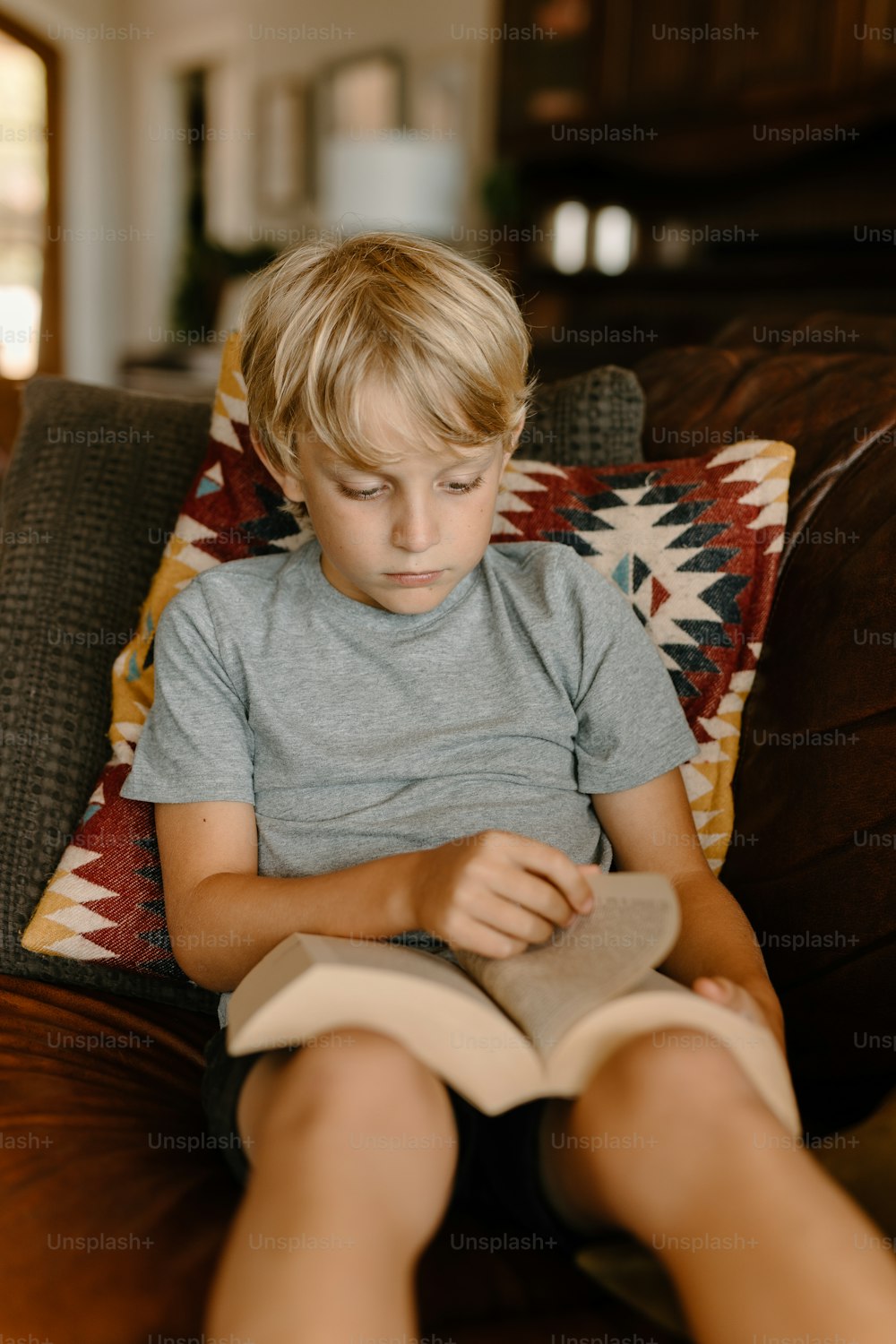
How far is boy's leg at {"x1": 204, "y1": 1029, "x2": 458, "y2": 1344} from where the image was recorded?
1.99ft

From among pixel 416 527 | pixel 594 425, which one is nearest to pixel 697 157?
pixel 594 425

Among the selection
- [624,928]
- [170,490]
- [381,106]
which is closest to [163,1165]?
[624,928]

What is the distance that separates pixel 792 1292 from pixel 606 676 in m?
0.51

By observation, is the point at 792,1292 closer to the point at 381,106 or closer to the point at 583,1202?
the point at 583,1202

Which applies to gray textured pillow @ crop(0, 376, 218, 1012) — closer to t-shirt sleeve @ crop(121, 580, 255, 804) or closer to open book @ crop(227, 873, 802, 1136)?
t-shirt sleeve @ crop(121, 580, 255, 804)

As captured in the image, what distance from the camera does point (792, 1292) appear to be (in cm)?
61

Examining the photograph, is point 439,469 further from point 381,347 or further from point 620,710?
point 620,710

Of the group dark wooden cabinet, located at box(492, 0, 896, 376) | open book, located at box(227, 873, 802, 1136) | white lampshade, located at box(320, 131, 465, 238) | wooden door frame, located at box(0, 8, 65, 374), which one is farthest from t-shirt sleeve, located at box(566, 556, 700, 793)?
wooden door frame, located at box(0, 8, 65, 374)

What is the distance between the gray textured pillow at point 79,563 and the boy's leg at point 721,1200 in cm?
51

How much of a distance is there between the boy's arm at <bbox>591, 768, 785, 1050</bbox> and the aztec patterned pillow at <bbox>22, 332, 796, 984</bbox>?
0.09 metres

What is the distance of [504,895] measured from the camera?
78 centimetres

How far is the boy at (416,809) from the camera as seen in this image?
645 millimetres

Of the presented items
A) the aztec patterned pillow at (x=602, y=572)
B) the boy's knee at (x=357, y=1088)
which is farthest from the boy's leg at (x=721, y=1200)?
the aztec patterned pillow at (x=602, y=572)

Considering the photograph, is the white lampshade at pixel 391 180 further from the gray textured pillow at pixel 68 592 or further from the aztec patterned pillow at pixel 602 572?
the aztec patterned pillow at pixel 602 572
